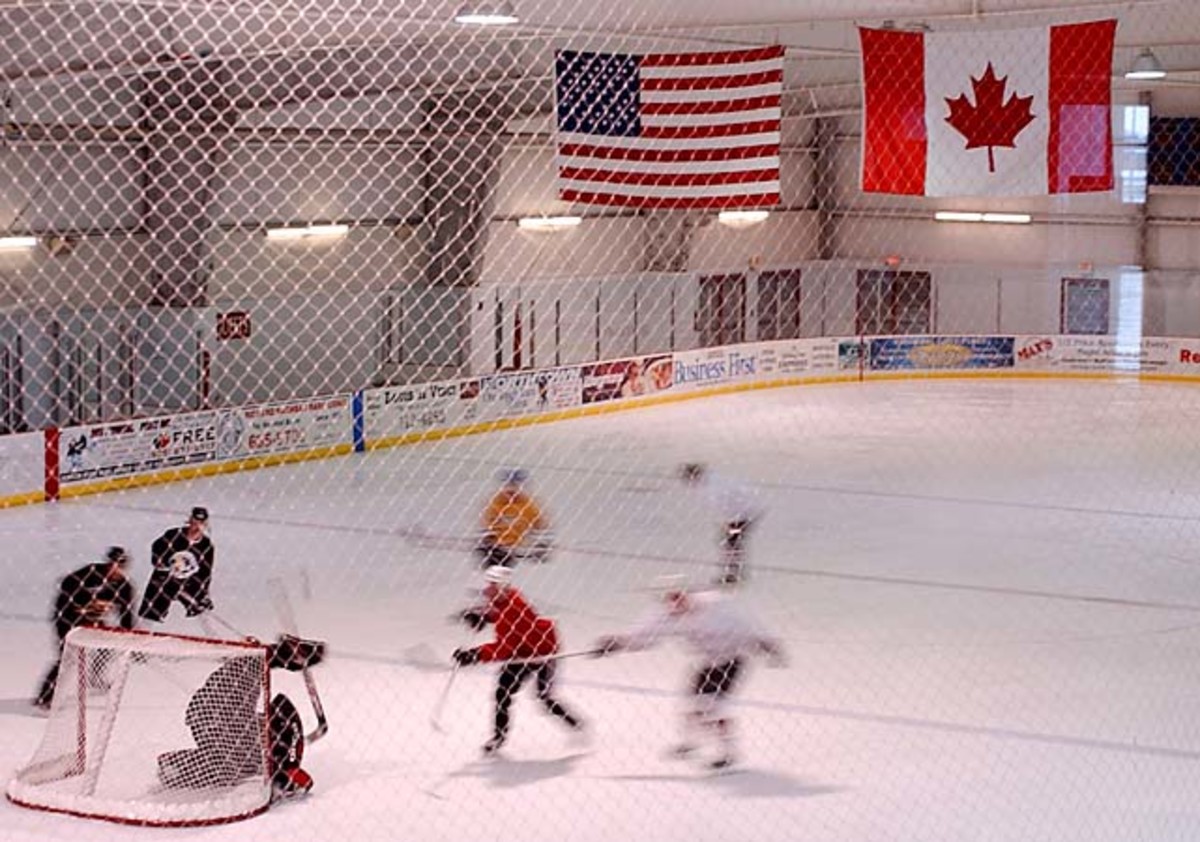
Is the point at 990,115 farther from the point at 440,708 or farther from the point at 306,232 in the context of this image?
the point at 306,232

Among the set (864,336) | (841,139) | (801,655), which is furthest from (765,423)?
(801,655)

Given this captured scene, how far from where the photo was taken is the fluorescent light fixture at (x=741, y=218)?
32.8m

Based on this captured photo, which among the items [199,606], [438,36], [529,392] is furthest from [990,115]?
[529,392]

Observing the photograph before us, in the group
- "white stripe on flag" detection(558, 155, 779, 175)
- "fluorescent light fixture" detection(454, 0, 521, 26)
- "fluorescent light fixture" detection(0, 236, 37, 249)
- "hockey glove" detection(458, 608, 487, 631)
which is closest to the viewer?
"hockey glove" detection(458, 608, 487, 631)

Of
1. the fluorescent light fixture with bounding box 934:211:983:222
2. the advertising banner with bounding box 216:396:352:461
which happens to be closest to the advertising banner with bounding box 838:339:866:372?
the fluorescent light fixture with bounding box 934:211:983:222

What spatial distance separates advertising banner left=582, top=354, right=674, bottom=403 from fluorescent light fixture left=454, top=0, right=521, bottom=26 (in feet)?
44.8

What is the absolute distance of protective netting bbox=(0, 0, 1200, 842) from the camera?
10.6m

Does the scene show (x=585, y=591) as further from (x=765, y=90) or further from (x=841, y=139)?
(x=841, y=139)

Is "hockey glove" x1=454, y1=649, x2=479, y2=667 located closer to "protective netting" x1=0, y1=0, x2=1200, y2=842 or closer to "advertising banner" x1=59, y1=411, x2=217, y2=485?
"protective netting" x1=0, y1=0, x2=1200, y2=842

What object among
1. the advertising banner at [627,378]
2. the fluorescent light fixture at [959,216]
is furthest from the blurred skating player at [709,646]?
the fluorescent light fixture at [959,216]

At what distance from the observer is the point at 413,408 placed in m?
23.6

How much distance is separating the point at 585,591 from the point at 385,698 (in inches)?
142

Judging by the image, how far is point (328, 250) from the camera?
89.2ft

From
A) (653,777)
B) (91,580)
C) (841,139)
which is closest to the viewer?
(653,777)
